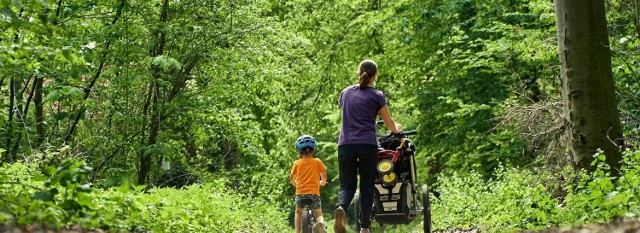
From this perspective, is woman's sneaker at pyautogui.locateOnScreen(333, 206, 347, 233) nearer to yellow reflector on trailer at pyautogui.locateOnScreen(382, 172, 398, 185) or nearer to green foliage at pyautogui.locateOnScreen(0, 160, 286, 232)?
yellow reflector on trailer at pyautogui.locateOnScreen(382, 172, 398, 185)

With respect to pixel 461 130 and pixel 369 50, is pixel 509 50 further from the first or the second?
pixel 369 50

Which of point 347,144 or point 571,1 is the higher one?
point 571,1

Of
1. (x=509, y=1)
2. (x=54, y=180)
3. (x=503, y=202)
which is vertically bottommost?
(x=503, y=202)

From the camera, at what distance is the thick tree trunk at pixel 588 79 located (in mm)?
9812

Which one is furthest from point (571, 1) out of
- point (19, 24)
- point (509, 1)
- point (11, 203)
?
point (509, 1)

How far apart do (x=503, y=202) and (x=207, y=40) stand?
6730 mm

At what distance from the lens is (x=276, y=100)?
20.1 m

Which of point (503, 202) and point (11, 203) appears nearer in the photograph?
point (11, 203)

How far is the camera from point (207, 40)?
1619 centimetres

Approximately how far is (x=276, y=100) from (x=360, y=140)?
11.0 m

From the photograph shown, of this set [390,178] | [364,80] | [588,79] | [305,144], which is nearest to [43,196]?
[364,80]

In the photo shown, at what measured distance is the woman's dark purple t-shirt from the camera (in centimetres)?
920

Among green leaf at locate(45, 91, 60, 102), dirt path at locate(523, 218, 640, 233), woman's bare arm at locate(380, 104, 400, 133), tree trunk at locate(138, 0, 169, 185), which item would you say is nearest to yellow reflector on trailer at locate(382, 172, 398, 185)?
woman's bare arm at locate(380, 104, 400, 133)

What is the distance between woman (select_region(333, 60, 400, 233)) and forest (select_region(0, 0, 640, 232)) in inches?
62.2
